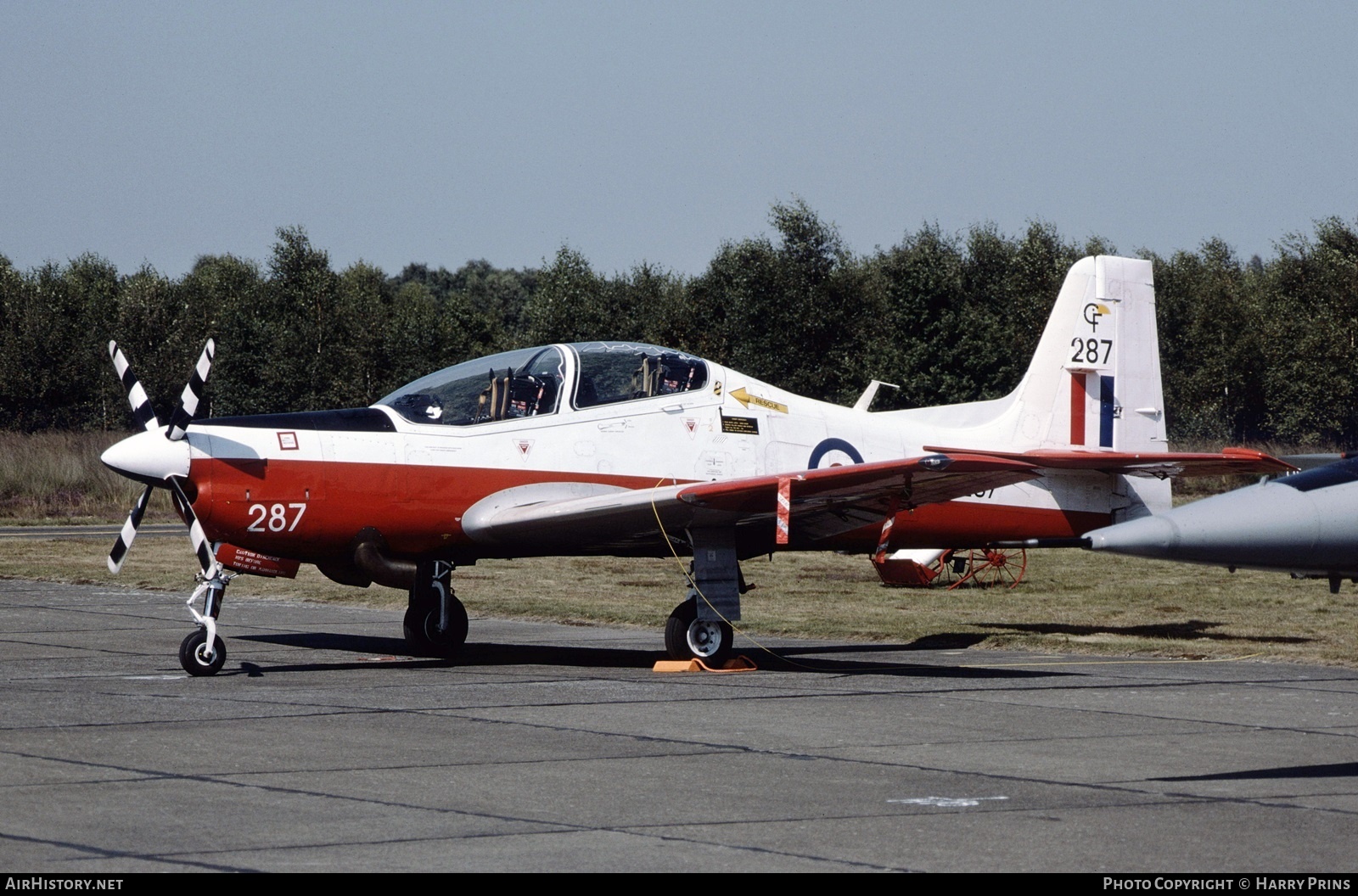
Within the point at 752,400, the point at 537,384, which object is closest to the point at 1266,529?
the point at 752,400

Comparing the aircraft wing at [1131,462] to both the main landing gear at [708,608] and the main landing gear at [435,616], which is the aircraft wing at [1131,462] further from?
the main landing gear at [435,616]

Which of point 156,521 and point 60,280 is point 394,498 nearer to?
point 156,521

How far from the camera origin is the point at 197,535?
12602mm

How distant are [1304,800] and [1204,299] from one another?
62.0 metres

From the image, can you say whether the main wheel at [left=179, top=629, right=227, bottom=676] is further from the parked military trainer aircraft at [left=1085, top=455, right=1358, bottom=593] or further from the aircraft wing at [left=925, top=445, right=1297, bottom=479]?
the parked military trainer aircraft at [left=1085, top=455, right=1358, bottom=593]

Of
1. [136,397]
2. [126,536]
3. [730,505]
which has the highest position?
[136,397]

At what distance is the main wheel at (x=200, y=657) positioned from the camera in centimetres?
1242

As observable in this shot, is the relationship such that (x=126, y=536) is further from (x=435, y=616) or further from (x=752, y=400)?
(x=752, y=400)

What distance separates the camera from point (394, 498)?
13.4 metres

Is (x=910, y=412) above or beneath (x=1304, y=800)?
above

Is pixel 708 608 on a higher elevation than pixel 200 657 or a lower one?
higher

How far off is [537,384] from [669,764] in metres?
6.23

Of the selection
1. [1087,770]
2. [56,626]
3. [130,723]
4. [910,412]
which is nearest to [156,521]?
[56,626]

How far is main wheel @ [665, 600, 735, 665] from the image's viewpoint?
1359cm
